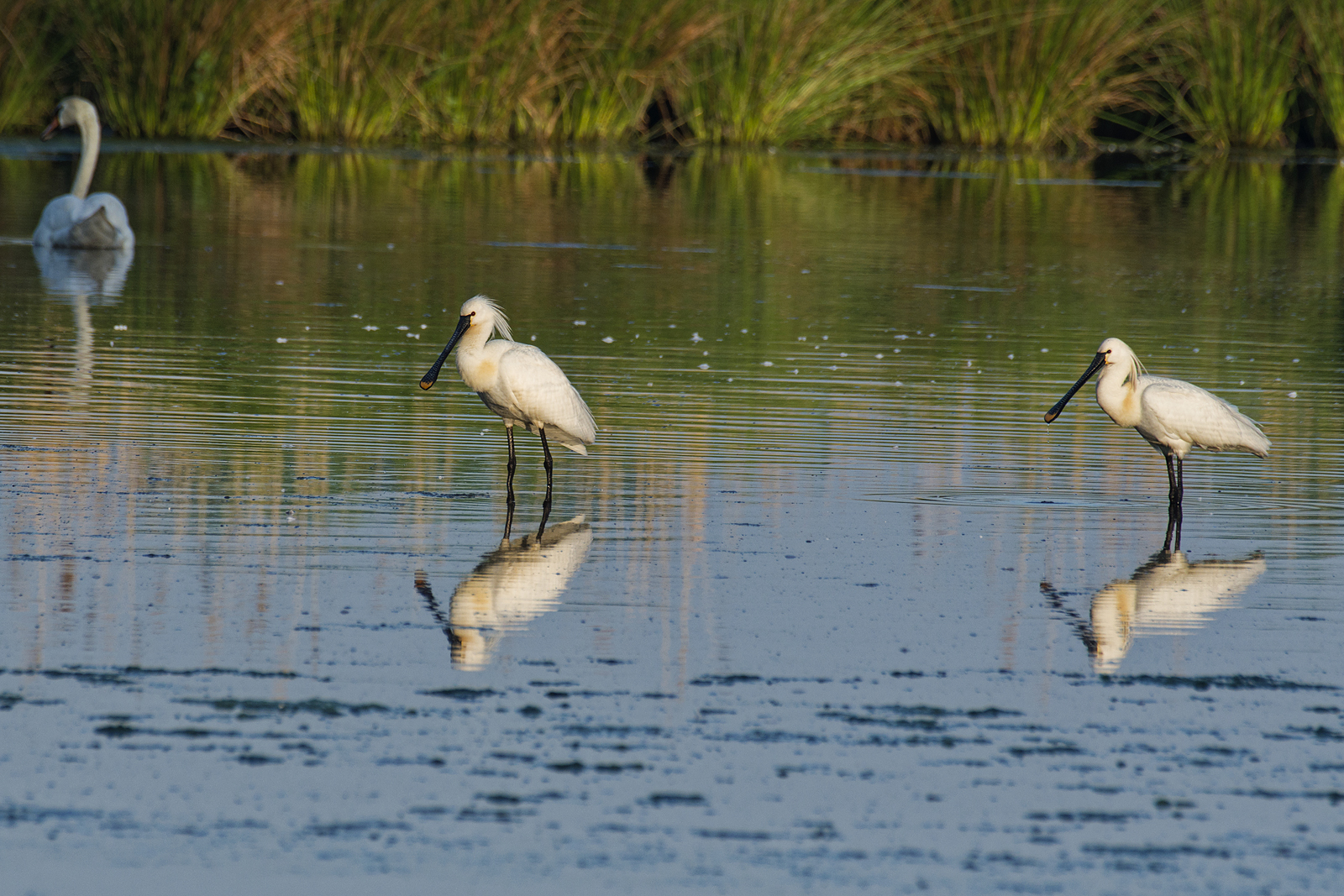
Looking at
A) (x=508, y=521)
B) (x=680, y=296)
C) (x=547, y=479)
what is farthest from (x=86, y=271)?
(x=508, y=521)

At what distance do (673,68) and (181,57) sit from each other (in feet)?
24.1

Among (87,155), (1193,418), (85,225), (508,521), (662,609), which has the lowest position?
(662,609)

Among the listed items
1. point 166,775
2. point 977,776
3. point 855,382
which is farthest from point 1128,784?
point 855,382

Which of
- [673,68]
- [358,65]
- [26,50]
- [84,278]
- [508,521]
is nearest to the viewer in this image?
[508,521]

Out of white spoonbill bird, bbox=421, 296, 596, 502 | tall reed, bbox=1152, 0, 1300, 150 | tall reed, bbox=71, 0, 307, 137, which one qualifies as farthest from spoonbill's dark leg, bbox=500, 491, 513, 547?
A: tall reed, bbox=1152, 0, 1300, 150

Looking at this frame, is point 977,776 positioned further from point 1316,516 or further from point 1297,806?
point 1316,516

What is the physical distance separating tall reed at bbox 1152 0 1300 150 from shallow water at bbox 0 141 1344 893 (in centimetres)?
1825

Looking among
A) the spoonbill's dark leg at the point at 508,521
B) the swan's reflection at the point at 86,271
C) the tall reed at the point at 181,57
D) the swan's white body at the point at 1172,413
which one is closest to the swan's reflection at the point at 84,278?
the swan's reflection at the point at 86,271

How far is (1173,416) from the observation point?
871 cm

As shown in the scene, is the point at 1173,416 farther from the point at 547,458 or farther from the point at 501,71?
the point at 501,71

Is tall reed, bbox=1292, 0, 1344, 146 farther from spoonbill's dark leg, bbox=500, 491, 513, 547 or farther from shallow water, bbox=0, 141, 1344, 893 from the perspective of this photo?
spoonbill's dark leg, bbox=500, 491, 513, 547

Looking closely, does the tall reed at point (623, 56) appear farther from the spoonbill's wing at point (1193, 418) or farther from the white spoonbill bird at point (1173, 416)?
the spoonbill's wing at point (1193, 418)

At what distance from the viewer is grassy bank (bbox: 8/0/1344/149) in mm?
28219

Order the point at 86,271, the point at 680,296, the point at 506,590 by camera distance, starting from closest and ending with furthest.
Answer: the point at 506,590, the point at 680,296, the point at 86,271
